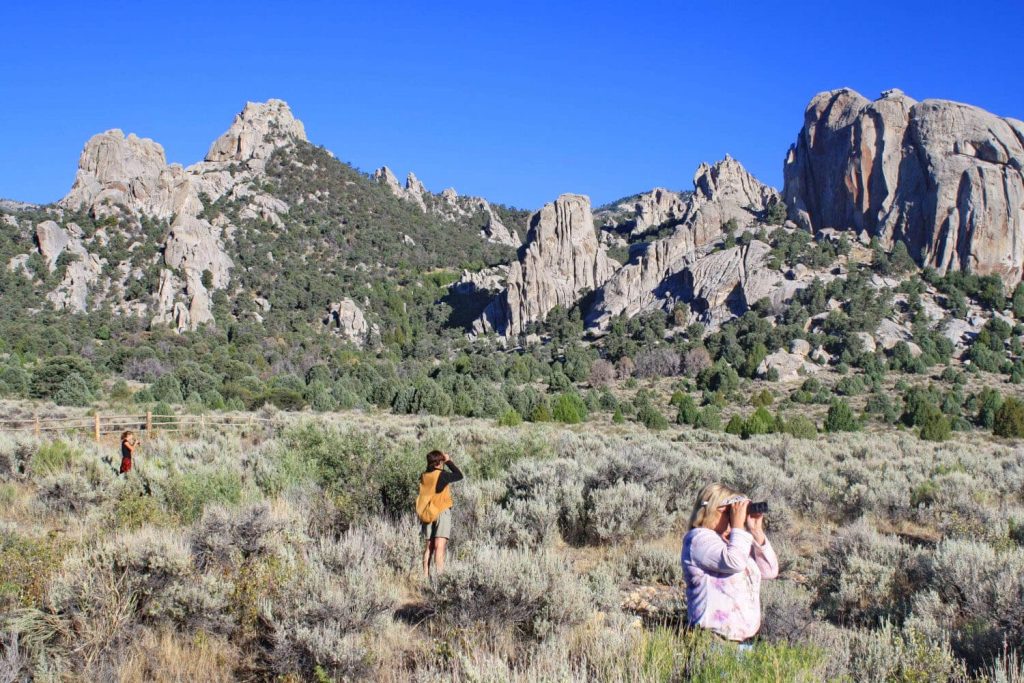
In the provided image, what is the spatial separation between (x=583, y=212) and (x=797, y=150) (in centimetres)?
2714

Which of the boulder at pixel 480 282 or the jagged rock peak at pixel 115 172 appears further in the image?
the boulder at pixel 480 282

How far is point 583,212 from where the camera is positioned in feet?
295

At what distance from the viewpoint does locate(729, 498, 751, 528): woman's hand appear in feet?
12.8

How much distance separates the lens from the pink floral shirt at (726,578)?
3.84 meters

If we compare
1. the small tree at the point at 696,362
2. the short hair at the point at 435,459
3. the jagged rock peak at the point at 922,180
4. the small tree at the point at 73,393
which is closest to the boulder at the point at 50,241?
the small tree at the point at 73,393

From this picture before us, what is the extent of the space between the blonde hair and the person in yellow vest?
2.89 meters

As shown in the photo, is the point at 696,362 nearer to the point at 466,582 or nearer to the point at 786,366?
the point at 786,366

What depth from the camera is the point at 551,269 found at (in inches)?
3356

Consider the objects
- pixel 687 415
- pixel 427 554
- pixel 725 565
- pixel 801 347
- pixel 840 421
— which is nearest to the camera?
pixel 725 565

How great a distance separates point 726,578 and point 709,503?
1.42 ft

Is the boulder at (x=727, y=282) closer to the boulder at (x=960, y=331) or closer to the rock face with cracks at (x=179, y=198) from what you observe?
the boulder at (x=960, y=331)

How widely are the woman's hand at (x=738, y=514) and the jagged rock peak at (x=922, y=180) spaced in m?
75.6

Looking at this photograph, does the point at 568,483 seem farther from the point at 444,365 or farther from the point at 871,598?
the point at 444,365

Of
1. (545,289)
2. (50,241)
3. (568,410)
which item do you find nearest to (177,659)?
(568,410)
